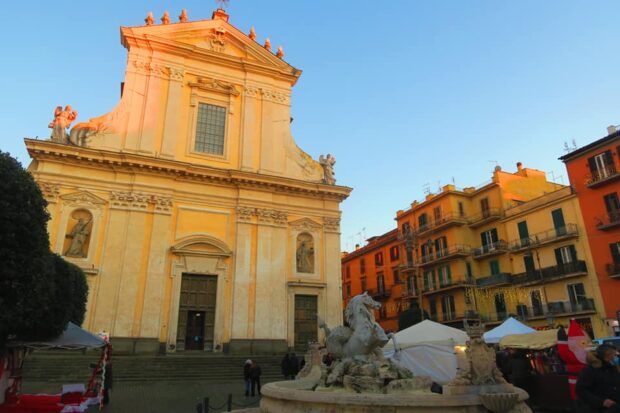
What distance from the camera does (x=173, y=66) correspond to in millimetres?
22875

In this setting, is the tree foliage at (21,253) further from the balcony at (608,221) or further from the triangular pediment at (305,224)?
the balcony at (608,221)

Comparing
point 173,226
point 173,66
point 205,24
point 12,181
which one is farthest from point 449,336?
point 205,24

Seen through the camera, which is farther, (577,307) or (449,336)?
(577,307)

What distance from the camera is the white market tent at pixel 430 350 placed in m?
13.0

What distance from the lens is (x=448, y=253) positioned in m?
33.0

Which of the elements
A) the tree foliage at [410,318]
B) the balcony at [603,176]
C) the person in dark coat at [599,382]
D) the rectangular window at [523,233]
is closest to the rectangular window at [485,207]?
the rectangular window at [523,233]

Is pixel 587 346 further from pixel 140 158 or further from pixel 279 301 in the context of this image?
pixel 140 158

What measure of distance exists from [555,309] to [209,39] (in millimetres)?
25354

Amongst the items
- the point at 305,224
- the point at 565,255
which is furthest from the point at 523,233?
the point at 305,224

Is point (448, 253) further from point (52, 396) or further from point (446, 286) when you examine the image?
point (52, 396)

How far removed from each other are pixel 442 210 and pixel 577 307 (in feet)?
40.6

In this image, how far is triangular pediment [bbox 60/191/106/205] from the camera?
18.9 meters

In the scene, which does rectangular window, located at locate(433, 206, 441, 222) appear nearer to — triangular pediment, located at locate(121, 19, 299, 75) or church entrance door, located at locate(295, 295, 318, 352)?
church entrance door, located at locate(295, 295, 318, 352)

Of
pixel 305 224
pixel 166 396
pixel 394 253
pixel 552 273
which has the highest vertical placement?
pixel 394 253
